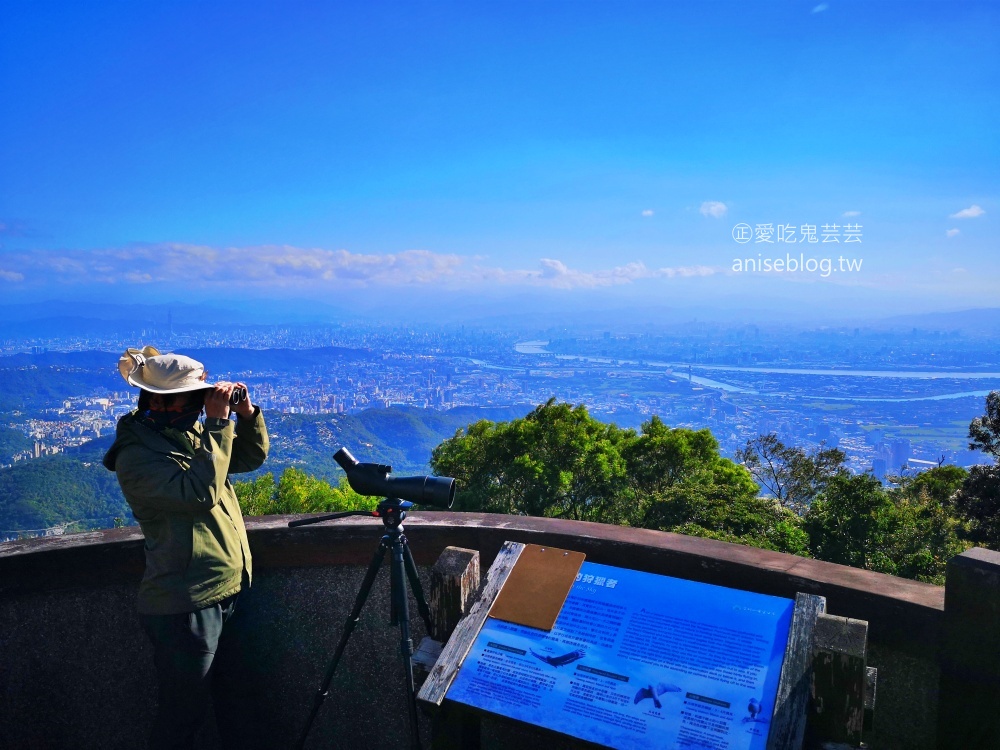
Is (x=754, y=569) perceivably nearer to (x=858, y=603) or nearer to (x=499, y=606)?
(x=858, y=603)

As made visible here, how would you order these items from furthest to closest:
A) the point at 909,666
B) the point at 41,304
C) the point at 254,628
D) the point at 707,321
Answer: the point at 41,304
the point at 707,321
the point at 254,628
the point at 909,666

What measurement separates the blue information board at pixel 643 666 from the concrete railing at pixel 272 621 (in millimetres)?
387

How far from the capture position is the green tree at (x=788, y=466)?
13164mm

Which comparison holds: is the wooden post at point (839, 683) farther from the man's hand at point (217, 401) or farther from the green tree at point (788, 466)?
the green tree at point (788, 466)

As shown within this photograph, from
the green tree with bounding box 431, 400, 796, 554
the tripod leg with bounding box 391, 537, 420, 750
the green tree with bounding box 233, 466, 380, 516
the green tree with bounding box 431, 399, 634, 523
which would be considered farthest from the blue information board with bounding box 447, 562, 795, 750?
the green tree with bounding box 233, 466, 380, 516

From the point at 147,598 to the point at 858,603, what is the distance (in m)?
2.09

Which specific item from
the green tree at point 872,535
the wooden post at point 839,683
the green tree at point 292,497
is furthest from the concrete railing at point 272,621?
the green tree at point 292,497

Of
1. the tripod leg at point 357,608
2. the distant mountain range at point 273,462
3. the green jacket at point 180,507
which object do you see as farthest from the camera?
the distant mountain range at point 273,462

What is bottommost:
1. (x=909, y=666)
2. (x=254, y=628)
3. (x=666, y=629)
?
(x=254, y=628)

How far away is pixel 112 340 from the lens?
321ft

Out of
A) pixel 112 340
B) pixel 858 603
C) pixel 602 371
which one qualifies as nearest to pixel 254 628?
pixel 858 603

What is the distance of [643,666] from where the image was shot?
1745mm

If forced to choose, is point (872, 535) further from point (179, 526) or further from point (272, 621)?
point (179, 526)

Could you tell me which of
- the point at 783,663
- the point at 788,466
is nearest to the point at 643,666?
the point at 783,663
